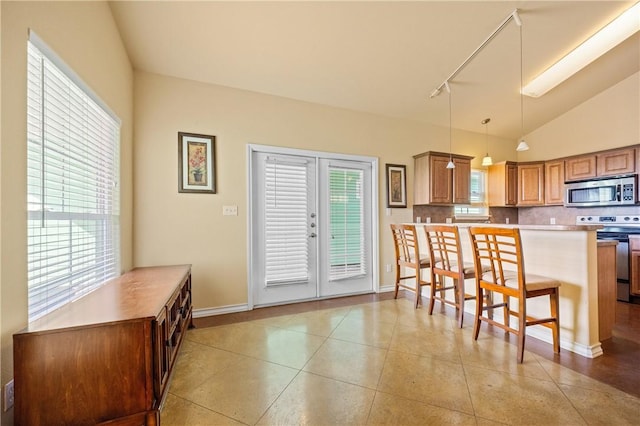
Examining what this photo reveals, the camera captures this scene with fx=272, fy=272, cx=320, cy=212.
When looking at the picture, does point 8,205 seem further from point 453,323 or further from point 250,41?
point 453,323

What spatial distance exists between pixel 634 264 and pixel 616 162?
1.54 metres

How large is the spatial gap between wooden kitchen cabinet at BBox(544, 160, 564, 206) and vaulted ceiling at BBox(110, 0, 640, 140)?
1.36m

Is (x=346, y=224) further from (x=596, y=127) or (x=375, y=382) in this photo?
(x=596, y=127)

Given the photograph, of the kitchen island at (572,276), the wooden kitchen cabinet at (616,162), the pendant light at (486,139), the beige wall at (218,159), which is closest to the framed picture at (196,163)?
the beige wall at (218,159)

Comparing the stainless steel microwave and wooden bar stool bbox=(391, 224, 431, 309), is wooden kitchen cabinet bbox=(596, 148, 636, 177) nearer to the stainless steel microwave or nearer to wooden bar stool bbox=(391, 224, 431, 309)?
the stainless steel microwave

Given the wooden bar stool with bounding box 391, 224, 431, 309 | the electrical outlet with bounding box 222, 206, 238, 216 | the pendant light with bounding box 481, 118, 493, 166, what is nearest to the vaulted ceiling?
the pendant light with bounding box 481, 118, 493, 166

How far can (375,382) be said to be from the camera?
6.14 ft

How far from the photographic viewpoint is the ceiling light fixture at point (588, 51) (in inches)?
117

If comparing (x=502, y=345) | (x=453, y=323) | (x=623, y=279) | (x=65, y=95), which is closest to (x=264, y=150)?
(x=65, y=95)

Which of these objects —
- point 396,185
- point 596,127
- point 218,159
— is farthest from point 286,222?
point 596,127

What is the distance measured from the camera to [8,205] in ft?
3.92

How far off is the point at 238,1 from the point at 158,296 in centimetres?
247

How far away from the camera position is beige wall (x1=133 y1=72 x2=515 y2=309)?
116 inches

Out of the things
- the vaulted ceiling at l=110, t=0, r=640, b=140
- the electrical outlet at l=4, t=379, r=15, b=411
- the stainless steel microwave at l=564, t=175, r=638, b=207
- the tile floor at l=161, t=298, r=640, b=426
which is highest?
the vaulted ceiling at l=110, t=0, r=640, b=140
